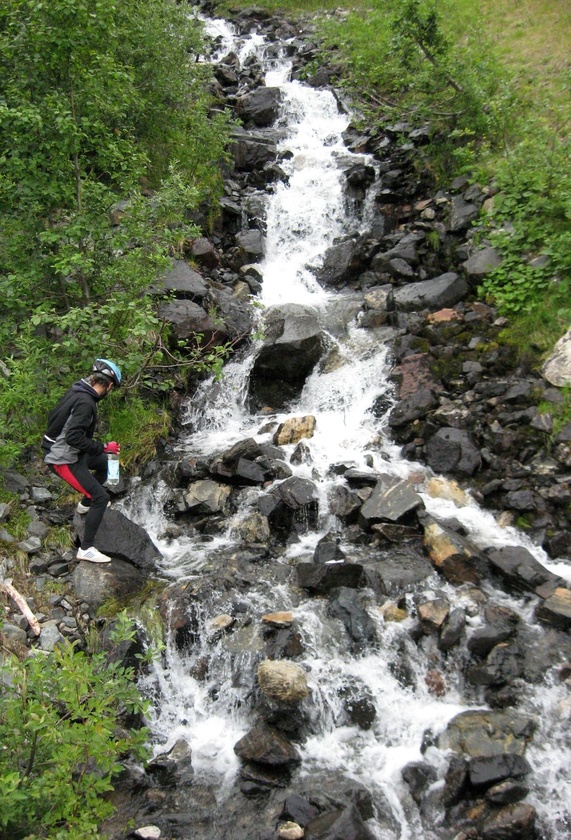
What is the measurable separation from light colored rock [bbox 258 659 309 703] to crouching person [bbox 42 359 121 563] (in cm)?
254

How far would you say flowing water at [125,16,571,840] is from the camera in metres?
5.79

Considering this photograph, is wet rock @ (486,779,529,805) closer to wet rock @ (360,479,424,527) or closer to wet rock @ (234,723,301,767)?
wet rock @ (234,723,301,767)

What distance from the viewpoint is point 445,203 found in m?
13.2

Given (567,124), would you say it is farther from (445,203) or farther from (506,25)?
(506,25)

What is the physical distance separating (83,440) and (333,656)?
3.67 metres

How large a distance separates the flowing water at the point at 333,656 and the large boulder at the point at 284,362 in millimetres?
248

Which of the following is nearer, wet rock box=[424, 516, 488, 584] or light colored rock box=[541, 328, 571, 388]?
wet rock box=[424, 516, 488, 584]

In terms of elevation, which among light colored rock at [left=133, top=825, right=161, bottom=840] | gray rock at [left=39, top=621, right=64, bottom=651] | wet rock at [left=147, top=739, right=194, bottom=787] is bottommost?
gray rock at [left=39, top=621, right=64, bottom=651]

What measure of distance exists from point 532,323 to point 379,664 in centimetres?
593

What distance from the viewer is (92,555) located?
7402mm

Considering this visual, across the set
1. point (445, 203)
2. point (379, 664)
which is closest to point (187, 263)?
point (445, 203)

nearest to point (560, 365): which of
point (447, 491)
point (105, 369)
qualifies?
point (447, 491)

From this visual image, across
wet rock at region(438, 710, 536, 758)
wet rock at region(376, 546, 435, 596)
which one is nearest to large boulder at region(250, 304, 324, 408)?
wet rock at region(376, 546, 435, 596)

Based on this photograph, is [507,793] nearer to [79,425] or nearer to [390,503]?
[390,503]
